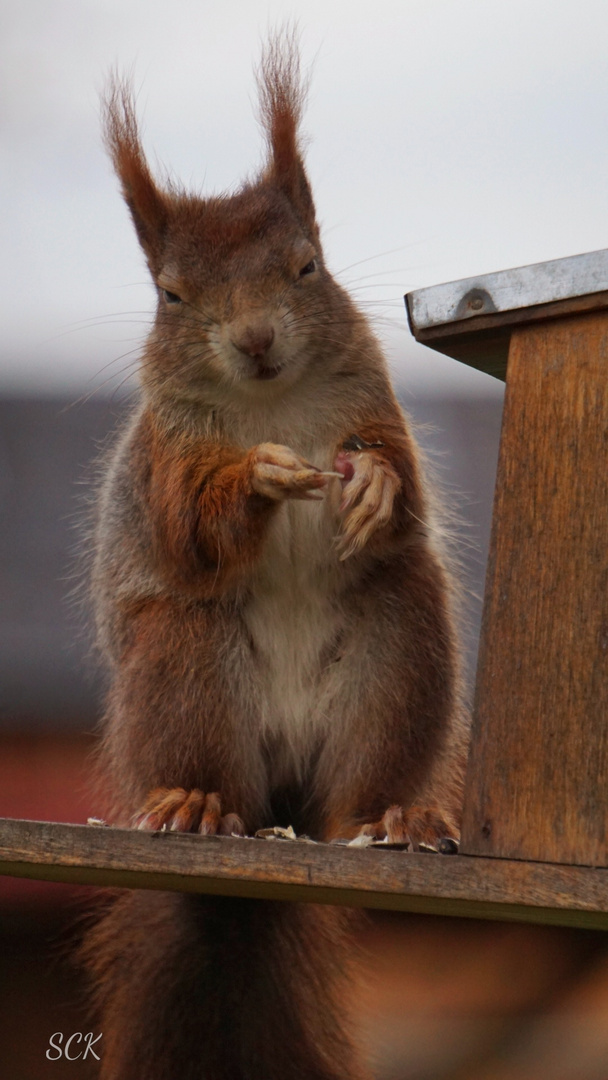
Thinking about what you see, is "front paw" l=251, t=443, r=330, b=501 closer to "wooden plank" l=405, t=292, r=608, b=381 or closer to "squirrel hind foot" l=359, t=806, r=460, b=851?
"wooden plank" l=405, t=292, r=608, b=381

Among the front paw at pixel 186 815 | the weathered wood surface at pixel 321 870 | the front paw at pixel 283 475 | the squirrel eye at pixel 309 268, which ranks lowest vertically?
the weathered wood surface at pixel 321 870

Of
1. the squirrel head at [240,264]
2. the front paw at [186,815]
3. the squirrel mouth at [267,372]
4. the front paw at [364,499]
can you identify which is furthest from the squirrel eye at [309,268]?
the front paw at [186,815]

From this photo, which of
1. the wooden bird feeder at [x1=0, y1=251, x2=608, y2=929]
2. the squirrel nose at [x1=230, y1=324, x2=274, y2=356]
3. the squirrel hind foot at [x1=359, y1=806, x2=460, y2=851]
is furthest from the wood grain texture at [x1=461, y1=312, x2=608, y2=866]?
the squirrel nose at [x1=230, y1=324, x2=274, y2=356]

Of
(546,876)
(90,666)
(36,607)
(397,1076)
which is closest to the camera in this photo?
(546,876)

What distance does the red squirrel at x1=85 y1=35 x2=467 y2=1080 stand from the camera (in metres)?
1.88

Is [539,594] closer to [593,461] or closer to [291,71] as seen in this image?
[593,461]

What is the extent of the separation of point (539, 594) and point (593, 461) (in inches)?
6.9

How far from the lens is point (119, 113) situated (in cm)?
215

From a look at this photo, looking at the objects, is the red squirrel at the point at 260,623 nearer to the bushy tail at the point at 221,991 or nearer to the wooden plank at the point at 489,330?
the bushy tail at the point at 221,991

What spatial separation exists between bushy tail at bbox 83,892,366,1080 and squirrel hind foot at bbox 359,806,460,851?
35 centimetres

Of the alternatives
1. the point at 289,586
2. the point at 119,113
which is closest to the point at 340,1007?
the point at 289,586

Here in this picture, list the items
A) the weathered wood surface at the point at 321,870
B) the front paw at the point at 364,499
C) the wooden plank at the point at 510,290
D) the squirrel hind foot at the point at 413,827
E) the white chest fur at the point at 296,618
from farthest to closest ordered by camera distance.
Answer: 1. the white chest fur at the point at 296,618
2. the front paw at the point at 364,499
3. the squirrel hind foot at the point at 413,827
4. the wooden plank at the point at 510,290
5. the weathered wood surface at the point at 321,870

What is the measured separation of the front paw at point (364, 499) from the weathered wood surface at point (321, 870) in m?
0.54

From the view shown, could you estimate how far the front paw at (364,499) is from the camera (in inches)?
72.2
